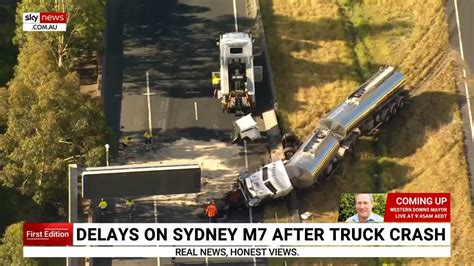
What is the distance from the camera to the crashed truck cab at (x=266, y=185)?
40.8 metres

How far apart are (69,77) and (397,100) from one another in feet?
70.5

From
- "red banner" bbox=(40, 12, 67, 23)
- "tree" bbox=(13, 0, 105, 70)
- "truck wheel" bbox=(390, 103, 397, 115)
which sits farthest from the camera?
"truck wheel" bbox=(390, 103, 397, 115)

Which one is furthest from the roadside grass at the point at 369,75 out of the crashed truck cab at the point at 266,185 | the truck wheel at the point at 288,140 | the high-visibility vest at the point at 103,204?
the high-visibility vest at the point at 103,204

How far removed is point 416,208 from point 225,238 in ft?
34.3

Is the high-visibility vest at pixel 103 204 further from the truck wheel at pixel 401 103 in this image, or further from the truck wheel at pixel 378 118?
the truck wheel at pixel 401 103

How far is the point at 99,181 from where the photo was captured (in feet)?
126

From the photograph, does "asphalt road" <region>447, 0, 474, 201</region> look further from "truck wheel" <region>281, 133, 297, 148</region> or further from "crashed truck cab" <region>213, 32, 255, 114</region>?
"crashed truck cab" <region>213, 32, 255, 114</region>

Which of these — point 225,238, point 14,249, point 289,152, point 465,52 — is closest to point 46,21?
point 14,249

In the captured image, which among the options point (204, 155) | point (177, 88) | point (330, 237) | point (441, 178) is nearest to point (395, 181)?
point (441, 178)

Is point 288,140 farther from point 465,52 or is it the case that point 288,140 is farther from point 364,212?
point 465,52

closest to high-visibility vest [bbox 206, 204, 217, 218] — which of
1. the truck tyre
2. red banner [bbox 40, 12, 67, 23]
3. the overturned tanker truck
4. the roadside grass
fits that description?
the overturned tanker truck

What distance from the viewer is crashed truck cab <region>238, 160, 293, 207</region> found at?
134ft

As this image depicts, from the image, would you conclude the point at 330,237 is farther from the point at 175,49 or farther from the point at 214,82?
the point at 175,49

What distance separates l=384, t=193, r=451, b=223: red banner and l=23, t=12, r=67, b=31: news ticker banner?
23852mm
